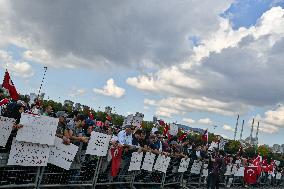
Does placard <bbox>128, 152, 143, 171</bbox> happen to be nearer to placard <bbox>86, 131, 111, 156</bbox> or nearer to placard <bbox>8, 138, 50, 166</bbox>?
placard <bbox>86, 131, 111, 156</bbox>

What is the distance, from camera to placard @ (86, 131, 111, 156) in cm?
1098

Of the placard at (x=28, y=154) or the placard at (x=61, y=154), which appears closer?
the placard at (x=28, y=154)

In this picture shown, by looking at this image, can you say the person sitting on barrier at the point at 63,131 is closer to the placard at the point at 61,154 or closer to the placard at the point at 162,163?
the placard at the point at 61,154

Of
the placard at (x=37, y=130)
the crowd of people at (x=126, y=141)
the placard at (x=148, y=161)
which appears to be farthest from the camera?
the placard at (x=148, y=161)

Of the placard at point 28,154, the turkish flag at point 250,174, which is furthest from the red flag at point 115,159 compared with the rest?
the turkish flag at point 250,174

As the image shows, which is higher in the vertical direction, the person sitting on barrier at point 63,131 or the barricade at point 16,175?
the person sitting on barrier at point 63,131

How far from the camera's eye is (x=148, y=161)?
14.5 metres

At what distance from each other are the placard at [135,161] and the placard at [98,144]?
6.10ft

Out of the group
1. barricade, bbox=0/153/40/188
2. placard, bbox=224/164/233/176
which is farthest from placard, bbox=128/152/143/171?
placard, bbox=224/164/233/176

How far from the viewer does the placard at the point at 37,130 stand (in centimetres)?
912

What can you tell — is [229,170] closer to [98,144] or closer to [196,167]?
[196,167]

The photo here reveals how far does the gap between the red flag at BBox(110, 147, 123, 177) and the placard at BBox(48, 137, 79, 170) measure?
2000 mm

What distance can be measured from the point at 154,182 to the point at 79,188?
4.55 meters

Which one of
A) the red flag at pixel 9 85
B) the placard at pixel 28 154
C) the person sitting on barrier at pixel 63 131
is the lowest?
the placard at pixel 28 154
